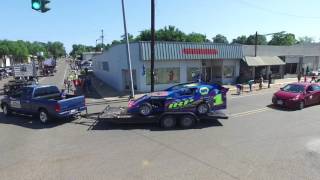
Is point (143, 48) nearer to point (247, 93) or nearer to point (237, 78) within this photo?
point (247, 93)

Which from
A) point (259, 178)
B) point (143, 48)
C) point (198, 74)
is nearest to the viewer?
point (259, 178)

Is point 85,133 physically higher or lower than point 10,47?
lower

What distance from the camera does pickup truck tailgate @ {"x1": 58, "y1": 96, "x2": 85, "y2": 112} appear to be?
13766mm

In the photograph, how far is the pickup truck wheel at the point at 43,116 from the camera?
1410 cm

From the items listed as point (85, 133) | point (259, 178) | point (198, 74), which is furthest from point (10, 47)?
point (259, 178)

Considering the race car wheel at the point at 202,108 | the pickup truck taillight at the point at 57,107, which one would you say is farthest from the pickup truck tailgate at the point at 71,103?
the race car wheel at the point at 202,108

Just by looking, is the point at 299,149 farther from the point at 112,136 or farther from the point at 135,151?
the point at 112,136

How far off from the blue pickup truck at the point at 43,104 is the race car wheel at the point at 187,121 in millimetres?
5265

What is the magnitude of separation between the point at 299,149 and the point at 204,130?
12.4ft

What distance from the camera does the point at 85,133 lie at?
12.2 meters

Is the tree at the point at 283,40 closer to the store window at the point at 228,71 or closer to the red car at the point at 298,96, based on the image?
the store window at the point at 228,71

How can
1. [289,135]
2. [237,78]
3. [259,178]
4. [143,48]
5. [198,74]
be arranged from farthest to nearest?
[237,78] → [198,74] → [143,48] → [289,135] → [259,178]

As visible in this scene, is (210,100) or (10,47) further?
(10,47)

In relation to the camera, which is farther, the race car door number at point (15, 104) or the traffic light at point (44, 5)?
the race car door number at point (15, 104)
